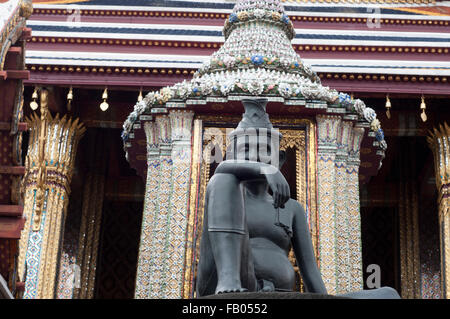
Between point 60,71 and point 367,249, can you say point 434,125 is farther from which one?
point 60,71

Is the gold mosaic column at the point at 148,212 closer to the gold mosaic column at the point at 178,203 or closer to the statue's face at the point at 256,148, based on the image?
the gold mosaic column at the point at 178,203

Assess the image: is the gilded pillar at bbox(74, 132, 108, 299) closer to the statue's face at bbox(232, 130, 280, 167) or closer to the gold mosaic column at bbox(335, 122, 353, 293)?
the gold mosaic column at bbox(335, 122, 353, 293)

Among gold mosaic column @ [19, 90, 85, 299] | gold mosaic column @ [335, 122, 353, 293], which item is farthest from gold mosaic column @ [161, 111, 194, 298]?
gold mosaic column @ [19, 90, 85, 299]

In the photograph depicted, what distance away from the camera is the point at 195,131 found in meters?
6.69

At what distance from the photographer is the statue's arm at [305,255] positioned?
176 inches

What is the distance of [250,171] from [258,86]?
7.38 feet

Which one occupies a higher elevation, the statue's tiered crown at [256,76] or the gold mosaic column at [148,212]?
the statue's tiered crown at [256,76]

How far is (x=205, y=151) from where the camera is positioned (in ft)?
21.9

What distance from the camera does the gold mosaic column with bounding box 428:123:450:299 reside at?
965 cm

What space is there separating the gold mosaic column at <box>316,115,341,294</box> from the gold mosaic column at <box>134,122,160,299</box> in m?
1.28

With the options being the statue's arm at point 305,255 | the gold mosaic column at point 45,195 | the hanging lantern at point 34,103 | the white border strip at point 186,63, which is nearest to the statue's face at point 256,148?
the statue's arm at point 305,255

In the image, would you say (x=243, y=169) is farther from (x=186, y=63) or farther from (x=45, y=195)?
(x=186, y=63)

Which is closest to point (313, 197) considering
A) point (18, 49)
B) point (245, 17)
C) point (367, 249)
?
point (245, 17)

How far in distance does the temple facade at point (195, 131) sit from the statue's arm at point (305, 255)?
1.55 meters
